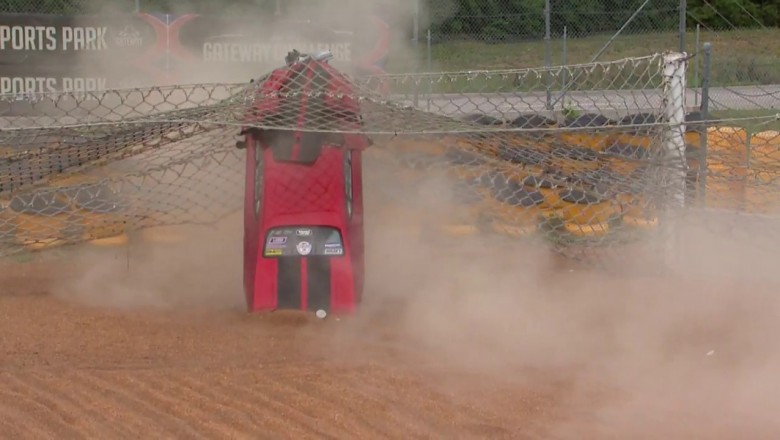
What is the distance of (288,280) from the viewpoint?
618 cm

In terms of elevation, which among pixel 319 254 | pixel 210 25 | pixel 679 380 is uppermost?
pixel 210 25

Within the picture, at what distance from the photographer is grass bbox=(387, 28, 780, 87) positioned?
1566 cm

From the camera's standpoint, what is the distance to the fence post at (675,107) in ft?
22.7

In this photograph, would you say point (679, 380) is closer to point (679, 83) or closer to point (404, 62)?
point (679, 83)

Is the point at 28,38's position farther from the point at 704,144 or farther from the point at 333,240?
the point at 704,144

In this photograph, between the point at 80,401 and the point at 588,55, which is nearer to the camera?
the point at 80,401

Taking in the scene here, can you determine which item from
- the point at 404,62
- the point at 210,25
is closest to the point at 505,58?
the point at 404,62

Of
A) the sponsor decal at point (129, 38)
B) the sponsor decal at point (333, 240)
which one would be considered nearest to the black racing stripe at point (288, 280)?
the sponsor decal at point (333, 240)

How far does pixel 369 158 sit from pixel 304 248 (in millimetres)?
2752

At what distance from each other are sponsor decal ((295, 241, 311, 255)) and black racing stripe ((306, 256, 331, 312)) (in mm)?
52

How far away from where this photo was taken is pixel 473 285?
7.16 meters

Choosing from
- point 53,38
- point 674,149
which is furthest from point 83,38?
point 674,149

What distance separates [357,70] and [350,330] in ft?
25.7

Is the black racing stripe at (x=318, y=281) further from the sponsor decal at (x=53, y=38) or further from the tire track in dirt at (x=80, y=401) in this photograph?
the sponsor decal at (x=53, y=38)
